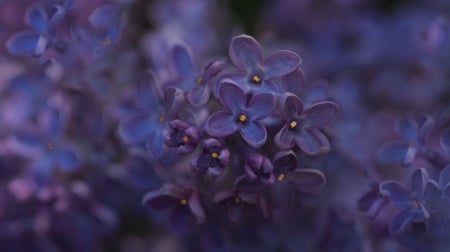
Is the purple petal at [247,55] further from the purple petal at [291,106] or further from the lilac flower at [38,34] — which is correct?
the lilac flower at [38,34]

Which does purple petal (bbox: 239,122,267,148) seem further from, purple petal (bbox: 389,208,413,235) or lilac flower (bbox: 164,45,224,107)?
purple petal (bbox: 389,208,413,235)

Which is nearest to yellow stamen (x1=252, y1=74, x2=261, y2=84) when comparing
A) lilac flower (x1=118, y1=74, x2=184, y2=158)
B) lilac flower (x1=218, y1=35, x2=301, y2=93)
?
lilac flower (x1=218, y1=35, x2=301, y2=93)

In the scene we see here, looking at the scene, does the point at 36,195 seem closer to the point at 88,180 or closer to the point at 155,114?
the point at 88,180

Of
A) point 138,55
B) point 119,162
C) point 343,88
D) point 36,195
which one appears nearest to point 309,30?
point 343,88

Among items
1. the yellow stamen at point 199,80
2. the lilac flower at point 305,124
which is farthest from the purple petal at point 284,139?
the yellow stamen at point 199,80

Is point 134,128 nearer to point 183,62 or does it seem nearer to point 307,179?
point 183,62
